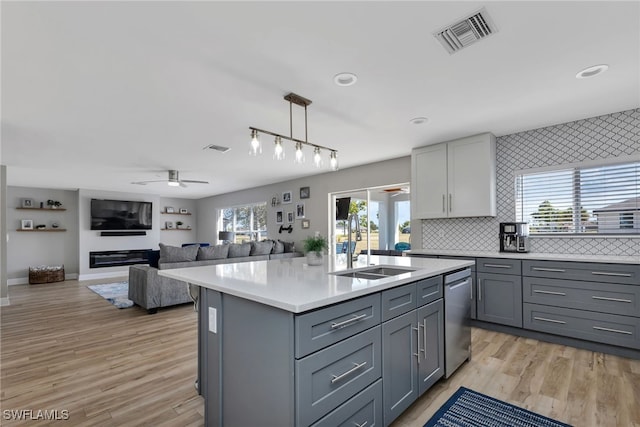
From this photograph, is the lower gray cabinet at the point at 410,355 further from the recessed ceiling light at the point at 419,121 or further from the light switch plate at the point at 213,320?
the recessed ceiling light at the point at 419,121

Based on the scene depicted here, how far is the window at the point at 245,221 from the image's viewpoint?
8352 mm

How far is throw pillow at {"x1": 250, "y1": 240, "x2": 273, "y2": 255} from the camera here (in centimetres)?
561

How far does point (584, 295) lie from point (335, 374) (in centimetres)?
297

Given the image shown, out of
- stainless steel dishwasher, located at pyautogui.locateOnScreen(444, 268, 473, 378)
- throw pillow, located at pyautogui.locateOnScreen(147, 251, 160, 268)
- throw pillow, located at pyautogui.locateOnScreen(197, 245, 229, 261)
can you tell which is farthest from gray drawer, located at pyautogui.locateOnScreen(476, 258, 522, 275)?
throw pillow, located at pyautogui.locateOnScreen(147, 251, 160, 268)

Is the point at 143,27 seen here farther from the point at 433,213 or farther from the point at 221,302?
the point at 433,213

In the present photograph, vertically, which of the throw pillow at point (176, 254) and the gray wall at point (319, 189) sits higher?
the gray wall at point (319, 189)

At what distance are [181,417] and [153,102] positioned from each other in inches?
100

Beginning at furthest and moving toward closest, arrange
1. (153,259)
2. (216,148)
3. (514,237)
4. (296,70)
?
(153,259), (216,148), (514,237), (296,70)

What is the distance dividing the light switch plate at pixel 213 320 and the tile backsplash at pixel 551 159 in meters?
3.65

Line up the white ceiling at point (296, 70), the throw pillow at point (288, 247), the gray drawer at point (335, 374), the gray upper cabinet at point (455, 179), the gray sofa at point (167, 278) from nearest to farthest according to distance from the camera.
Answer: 1. the gray drawer at point (335, 374)
2. the white ceiling at point (296, 70)
3. the gray upper cabinet at point (455, 179)
4. the gray sofa at point (167, 278)
5. the throw pillow at point (288, 247)

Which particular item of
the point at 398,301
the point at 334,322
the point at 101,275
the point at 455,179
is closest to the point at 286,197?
the point at 455,179

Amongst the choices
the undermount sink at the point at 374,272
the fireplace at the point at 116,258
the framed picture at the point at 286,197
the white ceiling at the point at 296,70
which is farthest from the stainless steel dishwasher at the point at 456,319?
the fireplace at the point at 116,258

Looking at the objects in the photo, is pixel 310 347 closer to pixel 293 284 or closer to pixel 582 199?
pixel 293 284

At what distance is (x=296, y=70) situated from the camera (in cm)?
225
